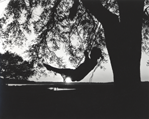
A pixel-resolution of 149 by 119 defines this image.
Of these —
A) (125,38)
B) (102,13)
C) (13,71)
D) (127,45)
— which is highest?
(102,13)

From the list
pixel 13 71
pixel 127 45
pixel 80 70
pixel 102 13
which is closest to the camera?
pixel 80 70

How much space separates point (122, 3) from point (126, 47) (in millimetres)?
1164

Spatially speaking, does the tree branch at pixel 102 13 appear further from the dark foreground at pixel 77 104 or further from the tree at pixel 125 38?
the dark foreground at pixel 77 104

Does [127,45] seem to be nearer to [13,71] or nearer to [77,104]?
[77,104]

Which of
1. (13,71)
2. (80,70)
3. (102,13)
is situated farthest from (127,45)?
(13,71)

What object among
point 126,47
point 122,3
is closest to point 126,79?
point 126,47

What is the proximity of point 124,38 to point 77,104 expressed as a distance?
1.99 m

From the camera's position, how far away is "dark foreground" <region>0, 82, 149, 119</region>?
3.62 m

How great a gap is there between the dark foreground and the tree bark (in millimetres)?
382

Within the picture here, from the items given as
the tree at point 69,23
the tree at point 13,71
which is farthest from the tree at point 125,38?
the tree at point 13,71

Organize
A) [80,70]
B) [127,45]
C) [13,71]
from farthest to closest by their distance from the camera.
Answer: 1. [13,71]
2. [127,45]
3. [80,70]

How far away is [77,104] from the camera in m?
4.32

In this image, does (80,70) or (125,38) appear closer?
(80,70)

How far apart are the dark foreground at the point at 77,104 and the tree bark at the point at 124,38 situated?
1.25ft
